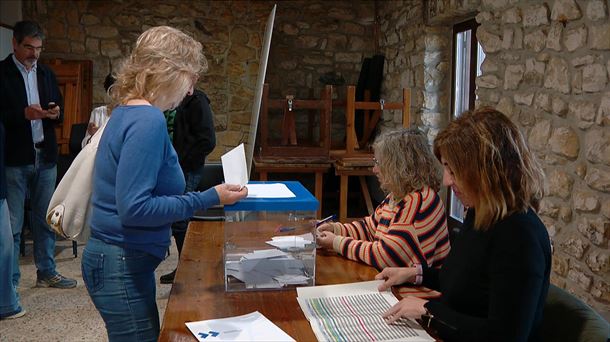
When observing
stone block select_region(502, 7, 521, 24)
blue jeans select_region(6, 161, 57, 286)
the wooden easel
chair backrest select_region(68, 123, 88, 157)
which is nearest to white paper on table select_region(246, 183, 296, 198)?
stone block select_region(502, 7, 521, 24)

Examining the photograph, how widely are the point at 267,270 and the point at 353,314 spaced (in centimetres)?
32

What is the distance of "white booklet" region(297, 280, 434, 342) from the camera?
1.33 m

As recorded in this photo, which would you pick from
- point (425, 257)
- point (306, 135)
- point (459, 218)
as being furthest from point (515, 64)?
point (306, 135)

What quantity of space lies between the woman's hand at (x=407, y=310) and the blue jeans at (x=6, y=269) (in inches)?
91.2

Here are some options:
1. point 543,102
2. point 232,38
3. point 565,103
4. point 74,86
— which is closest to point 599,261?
point 565,103

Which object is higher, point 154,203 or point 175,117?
point 175,117

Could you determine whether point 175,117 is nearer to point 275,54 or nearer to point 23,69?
point 23,69

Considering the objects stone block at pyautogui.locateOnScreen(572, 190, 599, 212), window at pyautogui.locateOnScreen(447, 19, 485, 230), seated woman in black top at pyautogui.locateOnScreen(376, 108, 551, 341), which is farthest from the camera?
window at pyautogui.locateOnScreen(447, 19, 485, 230)

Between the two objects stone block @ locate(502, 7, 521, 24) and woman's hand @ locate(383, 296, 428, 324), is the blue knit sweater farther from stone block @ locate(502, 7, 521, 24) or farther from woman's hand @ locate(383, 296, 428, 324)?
stone block @ locate(502, 7, 521, 24)

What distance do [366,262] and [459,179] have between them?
59 cm

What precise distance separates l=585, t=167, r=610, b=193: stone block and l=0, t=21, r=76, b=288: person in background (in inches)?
115

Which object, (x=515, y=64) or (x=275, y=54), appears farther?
(x=275, y=54)

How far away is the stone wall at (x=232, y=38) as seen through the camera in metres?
5.93

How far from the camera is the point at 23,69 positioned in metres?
3.50
